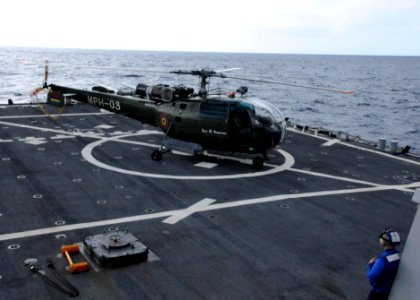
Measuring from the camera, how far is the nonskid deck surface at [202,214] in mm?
9258

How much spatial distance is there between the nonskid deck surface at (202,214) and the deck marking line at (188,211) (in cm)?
9

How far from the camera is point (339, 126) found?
55094mm

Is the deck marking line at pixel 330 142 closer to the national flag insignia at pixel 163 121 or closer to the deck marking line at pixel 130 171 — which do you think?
the deck marking line at pixel 130 171

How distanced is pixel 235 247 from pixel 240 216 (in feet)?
7.22

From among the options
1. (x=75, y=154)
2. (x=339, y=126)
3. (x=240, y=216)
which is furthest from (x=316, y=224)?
(x=339, y=126)

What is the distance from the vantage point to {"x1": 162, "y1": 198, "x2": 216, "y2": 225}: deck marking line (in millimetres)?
12659

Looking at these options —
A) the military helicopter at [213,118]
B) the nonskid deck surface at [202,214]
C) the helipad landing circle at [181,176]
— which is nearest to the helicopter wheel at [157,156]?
the military helicopter at [213,118]

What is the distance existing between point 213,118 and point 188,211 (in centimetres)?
610

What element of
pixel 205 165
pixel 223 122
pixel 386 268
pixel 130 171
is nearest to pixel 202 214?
pixel 130 171

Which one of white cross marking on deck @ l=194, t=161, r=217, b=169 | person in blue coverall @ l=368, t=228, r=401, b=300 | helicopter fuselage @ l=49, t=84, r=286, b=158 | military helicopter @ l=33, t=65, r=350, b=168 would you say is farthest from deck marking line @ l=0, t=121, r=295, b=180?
person in blue coverall @ l=368, t=228, r=401, b=300

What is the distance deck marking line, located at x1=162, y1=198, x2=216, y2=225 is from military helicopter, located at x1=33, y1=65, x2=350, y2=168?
4552mm

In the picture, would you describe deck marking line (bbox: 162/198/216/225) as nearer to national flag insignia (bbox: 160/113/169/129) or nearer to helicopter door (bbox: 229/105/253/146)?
helicopter door (bbox: 229/105/253/146)

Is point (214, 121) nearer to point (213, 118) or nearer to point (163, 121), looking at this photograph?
point (213, 118)

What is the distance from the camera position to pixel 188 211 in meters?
13.4
